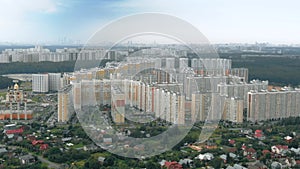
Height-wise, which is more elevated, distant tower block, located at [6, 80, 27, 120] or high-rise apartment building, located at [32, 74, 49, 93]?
high-rise apartment building, located at [32, 74, 49, 93]

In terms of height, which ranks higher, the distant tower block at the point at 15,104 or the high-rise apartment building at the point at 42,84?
the high-rise apartment building at the point at 42,84

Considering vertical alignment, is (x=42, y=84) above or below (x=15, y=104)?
above

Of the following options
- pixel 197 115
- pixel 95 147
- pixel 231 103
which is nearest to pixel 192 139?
pixel 197 115

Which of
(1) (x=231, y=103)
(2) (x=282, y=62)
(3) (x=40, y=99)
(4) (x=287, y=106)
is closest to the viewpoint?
(1) (x=231, y=103)

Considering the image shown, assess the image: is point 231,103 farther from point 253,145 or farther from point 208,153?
point 208,153

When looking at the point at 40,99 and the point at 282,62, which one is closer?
the point at 40,99

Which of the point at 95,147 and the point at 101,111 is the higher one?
the point at 101,111

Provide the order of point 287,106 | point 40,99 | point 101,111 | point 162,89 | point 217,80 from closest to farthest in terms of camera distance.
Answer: point 101,111, point 162,89, point 287,106, point 217,80, point 40,99

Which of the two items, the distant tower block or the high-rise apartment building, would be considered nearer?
the distant tower block

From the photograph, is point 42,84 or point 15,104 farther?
point 42,84

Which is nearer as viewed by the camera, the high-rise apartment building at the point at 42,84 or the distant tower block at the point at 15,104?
the distant tower block at the point at 15,104

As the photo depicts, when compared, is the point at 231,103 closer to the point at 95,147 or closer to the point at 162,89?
the point at 162,89
